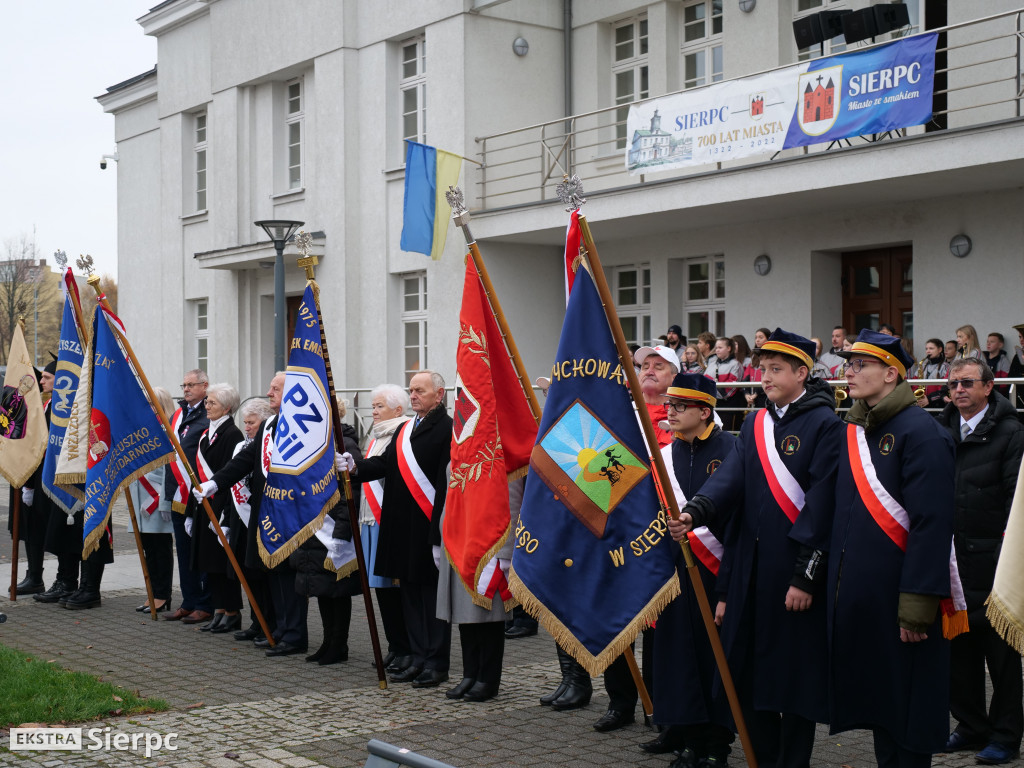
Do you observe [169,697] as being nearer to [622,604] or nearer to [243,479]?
[243,479]

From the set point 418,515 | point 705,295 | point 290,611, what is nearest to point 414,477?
point 418,515

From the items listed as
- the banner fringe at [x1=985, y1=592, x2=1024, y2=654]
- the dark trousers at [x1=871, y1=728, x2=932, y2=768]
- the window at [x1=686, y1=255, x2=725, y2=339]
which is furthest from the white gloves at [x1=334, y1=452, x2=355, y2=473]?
the window at [x1=686, y1=255, x2=725, y2=339]

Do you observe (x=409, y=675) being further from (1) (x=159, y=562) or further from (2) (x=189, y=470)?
(1) (x=159, y=562)

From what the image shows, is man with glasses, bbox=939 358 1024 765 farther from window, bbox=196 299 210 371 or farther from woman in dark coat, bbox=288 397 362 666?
window, bbox=196 299 210 371

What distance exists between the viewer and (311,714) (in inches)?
265

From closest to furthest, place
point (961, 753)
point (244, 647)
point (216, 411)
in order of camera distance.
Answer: point (961, 753) < point (244, 647) < point (216, 411)

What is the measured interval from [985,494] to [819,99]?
26.7 ft

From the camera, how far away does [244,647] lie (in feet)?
28.7

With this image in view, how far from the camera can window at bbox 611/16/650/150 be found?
61.7 feet

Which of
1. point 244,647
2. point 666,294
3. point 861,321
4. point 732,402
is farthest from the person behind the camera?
point 666,294

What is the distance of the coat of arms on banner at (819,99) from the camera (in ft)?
43.1

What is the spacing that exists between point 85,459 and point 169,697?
364cm

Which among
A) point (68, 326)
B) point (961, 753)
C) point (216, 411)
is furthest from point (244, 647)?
point (961, 753)

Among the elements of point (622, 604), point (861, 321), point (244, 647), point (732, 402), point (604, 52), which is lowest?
point (244, 647)
